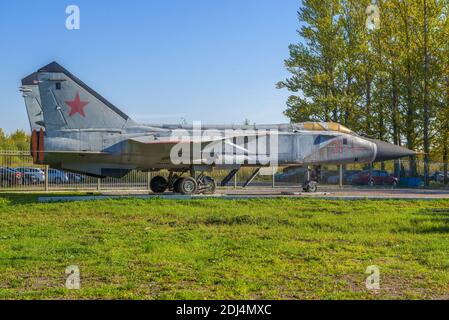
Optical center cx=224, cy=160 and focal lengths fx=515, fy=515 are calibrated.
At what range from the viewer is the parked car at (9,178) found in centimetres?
2692

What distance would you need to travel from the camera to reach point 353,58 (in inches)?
1556

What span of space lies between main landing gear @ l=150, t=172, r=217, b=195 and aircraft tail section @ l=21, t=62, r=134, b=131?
3.40 m

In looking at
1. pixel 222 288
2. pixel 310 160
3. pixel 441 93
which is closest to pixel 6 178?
pixel 310 160

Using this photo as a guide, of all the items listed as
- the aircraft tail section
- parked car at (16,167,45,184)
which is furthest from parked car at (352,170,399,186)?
the aircraft tail section

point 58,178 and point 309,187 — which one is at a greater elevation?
point 58,178

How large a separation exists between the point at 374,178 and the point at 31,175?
76.4 feet

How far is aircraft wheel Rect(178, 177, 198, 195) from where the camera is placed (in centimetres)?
2062

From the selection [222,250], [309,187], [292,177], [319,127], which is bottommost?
[222,250]

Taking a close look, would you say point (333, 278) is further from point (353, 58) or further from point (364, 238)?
point (353, 58)

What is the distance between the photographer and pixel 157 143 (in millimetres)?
20078

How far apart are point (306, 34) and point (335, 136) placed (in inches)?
795

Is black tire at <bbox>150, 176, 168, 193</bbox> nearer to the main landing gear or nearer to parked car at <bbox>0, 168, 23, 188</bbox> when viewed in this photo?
the main landing gear

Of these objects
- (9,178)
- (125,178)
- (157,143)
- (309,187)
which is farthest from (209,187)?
(9,178)

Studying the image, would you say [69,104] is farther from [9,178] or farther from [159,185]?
[9,178]
